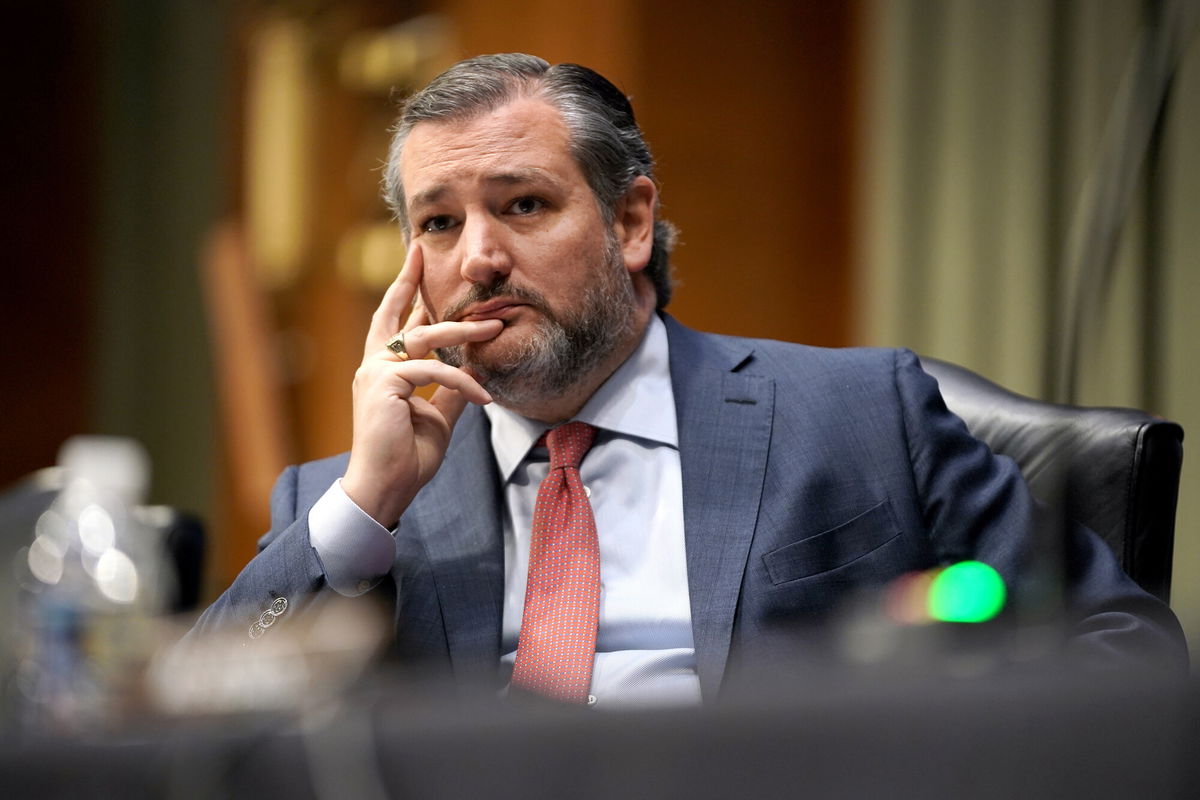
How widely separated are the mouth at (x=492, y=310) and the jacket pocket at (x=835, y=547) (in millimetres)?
427

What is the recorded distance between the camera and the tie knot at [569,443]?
5.03ft

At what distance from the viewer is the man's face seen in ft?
4.99

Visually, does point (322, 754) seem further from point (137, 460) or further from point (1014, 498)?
point (137, 460)

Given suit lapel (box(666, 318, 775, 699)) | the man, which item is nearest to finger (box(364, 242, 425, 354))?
the man

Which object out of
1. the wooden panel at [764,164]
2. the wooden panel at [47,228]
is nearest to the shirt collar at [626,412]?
the wooden panel at [764,164]

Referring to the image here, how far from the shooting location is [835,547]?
4.69 feet

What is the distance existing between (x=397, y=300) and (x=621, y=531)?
1.33ft

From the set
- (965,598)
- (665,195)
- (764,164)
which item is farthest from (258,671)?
(764,164)

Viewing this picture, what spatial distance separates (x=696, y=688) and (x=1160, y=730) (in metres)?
0.91

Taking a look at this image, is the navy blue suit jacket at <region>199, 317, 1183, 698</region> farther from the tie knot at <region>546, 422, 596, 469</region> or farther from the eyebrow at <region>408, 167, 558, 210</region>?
the eyebrow at <region>408, 167, 558, 210</region>

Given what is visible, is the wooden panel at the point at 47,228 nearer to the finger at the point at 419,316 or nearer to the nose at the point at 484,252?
the finger at the point at 419,316

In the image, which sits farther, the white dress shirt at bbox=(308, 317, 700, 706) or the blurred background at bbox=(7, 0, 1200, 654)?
the blurred background at bbox=(7, 0, 1200, 654)

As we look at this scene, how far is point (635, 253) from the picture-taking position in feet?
5.45

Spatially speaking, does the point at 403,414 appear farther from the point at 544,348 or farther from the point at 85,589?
the point at 85,589
